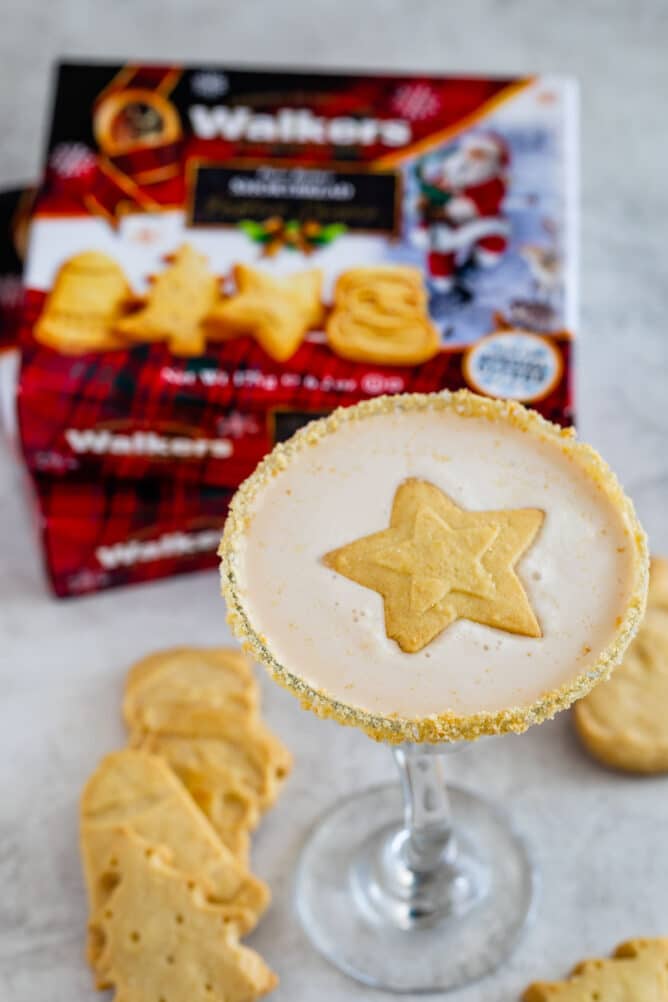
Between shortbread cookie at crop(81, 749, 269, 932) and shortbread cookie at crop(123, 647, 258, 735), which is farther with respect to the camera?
shortbread cookie at crop(123, 647, 258, 735)

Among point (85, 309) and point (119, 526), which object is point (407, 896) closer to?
point (119, 526)

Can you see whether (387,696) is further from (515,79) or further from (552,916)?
(515,79)

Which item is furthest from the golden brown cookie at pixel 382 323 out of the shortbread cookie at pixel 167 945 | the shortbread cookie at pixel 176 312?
the shortbread cookie at pixel 167 945

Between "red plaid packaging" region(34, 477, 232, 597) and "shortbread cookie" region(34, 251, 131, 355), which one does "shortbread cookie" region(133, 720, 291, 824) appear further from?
"shortbread cookie" region(34, 251, 131, 355)

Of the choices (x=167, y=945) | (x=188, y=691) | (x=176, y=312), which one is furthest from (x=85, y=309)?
(x=167, y=945)

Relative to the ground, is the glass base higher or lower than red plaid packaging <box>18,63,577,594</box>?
lower

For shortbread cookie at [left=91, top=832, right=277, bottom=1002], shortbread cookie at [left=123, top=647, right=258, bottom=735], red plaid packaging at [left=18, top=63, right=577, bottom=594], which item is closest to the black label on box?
red plaid packaging at [left=18, top=63, right=577, bottom=594]
